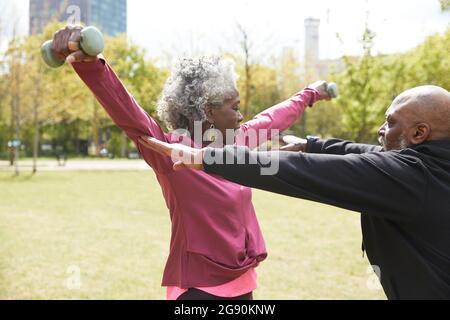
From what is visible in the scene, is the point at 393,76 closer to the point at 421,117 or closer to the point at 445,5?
the point at 445,5

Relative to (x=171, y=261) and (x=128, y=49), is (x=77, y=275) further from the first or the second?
(x=128, y=49)

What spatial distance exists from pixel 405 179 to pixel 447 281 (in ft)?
1.37

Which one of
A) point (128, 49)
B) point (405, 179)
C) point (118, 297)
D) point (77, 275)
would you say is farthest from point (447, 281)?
point (128, 49)

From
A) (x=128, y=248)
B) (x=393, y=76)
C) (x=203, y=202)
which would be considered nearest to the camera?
(x=203, y=202)

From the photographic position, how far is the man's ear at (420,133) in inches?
72.8

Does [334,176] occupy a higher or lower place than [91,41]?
lower

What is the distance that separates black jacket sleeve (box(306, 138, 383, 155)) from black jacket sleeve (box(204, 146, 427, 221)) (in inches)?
33.1

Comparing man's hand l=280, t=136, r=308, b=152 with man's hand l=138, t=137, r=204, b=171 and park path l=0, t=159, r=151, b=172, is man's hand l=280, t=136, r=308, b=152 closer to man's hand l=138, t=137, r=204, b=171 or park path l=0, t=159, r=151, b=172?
man's hand l=138, t=137, r=204, b=171

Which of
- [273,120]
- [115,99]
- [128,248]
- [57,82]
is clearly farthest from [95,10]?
[57,82]

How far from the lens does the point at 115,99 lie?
2043 mm

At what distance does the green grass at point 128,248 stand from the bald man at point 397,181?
3.97 meters

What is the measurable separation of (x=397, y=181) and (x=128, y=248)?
6782 mm

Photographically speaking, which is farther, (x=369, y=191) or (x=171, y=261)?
(x=171, y=261)
